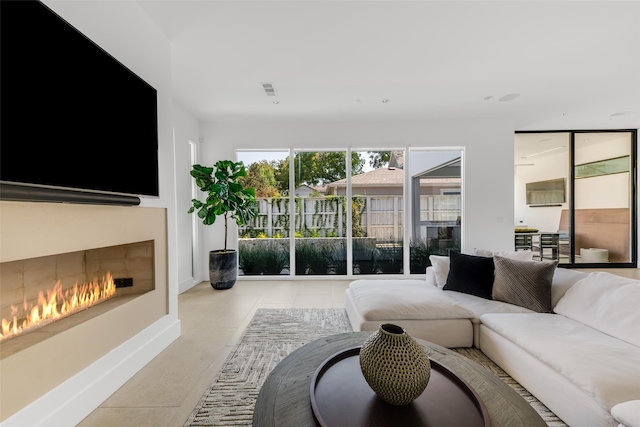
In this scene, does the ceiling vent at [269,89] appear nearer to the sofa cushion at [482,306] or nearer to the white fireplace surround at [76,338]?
the white fireplace surround at [76,338]

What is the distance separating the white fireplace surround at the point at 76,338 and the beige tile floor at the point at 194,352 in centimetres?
13

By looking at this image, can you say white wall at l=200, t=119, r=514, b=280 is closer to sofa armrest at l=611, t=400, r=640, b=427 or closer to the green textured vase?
sofa armrest at l=611, t=400, r=640, b=427

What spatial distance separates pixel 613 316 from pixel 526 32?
2492 mm

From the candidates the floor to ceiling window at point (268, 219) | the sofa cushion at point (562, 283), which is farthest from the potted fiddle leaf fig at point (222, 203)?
the sofa cushion at point (562, 283)

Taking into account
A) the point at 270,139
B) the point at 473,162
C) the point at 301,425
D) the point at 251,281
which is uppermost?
the point at 270,139

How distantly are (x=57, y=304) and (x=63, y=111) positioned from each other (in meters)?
1.26

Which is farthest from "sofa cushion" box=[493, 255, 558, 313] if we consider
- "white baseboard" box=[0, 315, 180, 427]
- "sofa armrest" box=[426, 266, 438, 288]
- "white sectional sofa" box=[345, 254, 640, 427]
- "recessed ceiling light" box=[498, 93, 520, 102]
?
"white baseboard" box=[0, 315, 180, 427]

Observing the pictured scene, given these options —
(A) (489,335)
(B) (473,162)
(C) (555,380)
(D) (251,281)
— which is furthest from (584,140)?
(D) (251,281)

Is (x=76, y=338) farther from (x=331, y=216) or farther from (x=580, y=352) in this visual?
(x=331, y=216)

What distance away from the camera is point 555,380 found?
62.4 inches

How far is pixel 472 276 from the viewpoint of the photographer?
2.82m

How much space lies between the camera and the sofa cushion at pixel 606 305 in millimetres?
1812

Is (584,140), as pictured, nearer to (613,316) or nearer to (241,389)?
(613,316)

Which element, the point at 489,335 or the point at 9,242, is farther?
the point at 489,335
